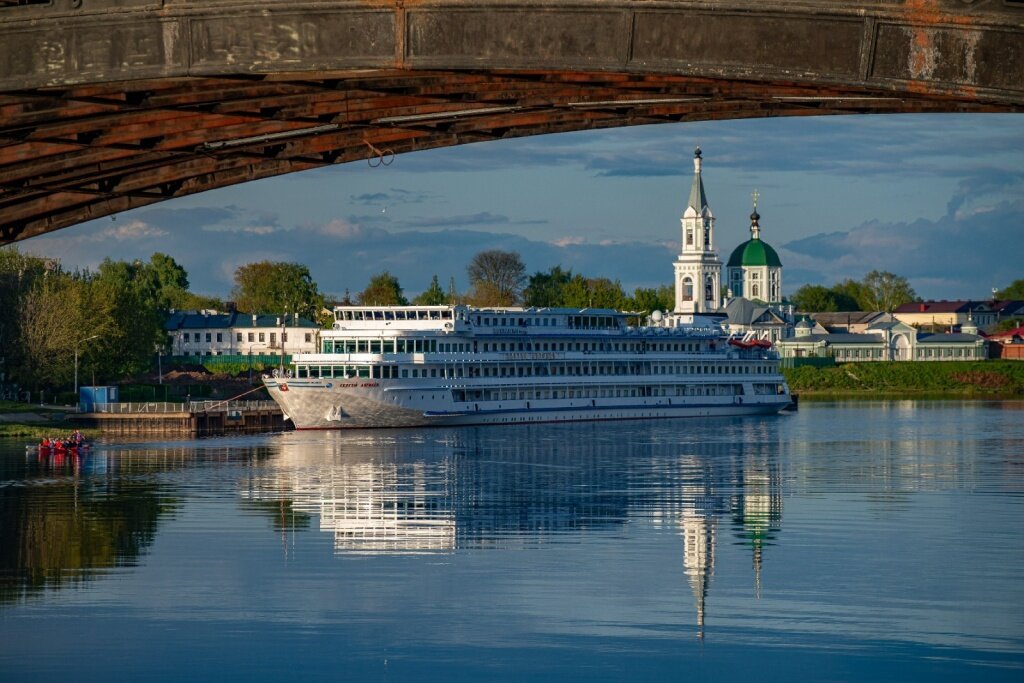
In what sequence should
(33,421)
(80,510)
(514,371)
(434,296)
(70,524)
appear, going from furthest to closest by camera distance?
(434,296) < (514,371) < (33,421) < (80,510) < (70,524)

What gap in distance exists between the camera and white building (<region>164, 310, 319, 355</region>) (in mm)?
170375

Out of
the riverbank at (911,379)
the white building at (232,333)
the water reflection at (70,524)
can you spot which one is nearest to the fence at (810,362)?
the riverbank at (911,379)

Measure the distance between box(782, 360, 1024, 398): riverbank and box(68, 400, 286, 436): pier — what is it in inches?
3481

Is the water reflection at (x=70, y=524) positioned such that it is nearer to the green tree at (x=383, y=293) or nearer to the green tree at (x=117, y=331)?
the green tree at (x=117, y=331)

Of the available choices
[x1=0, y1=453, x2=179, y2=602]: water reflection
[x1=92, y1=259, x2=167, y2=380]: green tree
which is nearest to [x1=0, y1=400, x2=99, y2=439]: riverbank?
[x1=92, y1=259, x2=167, y2=380]: green tree

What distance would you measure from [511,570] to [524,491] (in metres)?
18.5

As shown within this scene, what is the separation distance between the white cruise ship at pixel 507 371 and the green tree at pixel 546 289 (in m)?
69.5

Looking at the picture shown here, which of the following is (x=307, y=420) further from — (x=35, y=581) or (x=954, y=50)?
(x=954, y=50)

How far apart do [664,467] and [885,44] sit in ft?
162

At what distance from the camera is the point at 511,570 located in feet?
97.6

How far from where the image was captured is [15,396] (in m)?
96.4

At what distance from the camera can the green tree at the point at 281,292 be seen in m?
186

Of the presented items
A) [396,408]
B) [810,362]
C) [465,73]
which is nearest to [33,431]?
[396,408]

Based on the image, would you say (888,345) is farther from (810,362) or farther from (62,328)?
(62,328)
